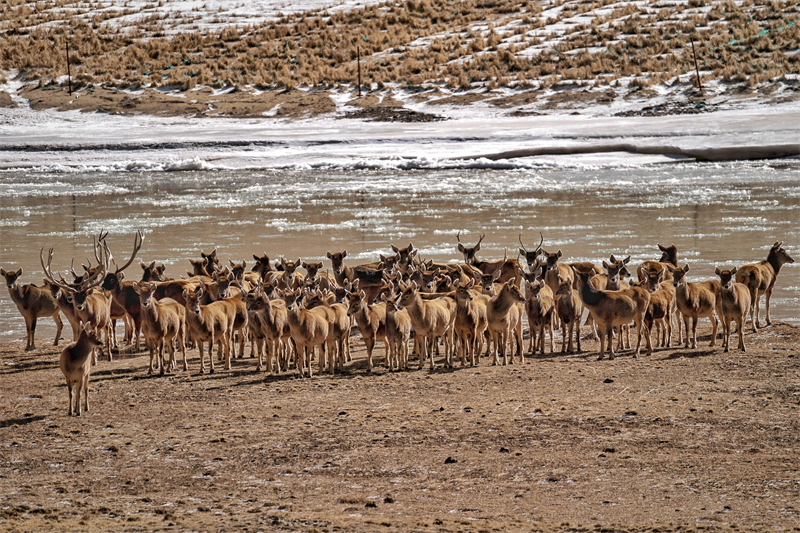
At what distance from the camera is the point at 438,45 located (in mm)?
57625

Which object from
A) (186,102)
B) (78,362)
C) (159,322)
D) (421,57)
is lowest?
(78,362)

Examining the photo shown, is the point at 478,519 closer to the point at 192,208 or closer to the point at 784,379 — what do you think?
the point at 784,379

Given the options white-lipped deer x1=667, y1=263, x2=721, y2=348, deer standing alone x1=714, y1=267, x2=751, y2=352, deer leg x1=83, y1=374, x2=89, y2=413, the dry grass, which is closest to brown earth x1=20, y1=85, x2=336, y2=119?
the dry grass

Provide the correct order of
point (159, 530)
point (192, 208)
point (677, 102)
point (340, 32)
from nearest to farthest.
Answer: point (159, 530) → point (192, 208) → point (677, 102) → point (340, 32)

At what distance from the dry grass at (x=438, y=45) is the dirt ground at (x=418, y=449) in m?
38.1

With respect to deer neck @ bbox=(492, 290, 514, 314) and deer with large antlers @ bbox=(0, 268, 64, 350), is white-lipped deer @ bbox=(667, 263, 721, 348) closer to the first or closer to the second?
deer neck @ bbox=(492, 290, 514, 314)

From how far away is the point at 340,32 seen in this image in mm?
64438

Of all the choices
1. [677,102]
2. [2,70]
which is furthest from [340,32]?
[677,102]

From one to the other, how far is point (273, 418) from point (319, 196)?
21.0m

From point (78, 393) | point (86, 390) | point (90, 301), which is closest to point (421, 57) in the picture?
point (90, 301)

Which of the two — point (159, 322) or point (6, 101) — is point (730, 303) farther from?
point (6, 101)

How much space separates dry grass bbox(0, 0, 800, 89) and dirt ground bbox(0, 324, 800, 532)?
38112 mm

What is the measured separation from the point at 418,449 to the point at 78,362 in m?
3.68

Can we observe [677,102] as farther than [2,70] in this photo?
No
